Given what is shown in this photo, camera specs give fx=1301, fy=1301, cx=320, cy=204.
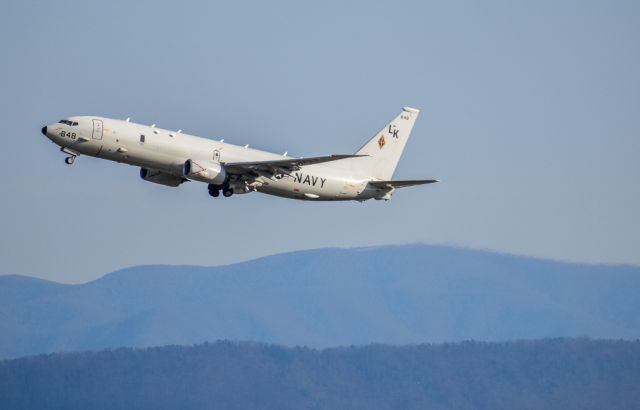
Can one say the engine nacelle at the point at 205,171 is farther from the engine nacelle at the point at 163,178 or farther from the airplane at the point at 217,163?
the engine nacelle at the point at 163,178

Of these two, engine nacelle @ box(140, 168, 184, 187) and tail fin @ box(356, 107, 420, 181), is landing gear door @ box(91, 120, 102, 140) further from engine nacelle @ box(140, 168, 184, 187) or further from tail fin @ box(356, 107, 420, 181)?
tail fin @ box(356, 107, 420, 181)

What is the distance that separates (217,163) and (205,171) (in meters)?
1.74

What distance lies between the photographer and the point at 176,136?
85.8 meters

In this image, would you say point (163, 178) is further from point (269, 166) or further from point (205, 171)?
point (269, 166)

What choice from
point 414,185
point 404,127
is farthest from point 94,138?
point 404,127

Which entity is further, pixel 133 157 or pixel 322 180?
pixel 322 180

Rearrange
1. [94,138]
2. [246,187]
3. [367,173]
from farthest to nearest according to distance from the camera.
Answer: [367,173] < [246,187] < [94,138]

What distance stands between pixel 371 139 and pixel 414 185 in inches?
416

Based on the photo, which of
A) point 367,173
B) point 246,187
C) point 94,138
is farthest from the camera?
point 367,173

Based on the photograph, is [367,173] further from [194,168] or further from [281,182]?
[194,168]

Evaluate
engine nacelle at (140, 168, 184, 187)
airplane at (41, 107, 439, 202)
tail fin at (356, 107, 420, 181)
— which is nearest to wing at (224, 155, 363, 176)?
airplane at (41, 107, 439, 202)

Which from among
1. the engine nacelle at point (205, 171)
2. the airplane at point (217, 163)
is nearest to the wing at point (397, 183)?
the airplane at point (217, 163)

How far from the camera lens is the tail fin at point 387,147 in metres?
98.0

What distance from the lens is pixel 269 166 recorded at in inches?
3410
